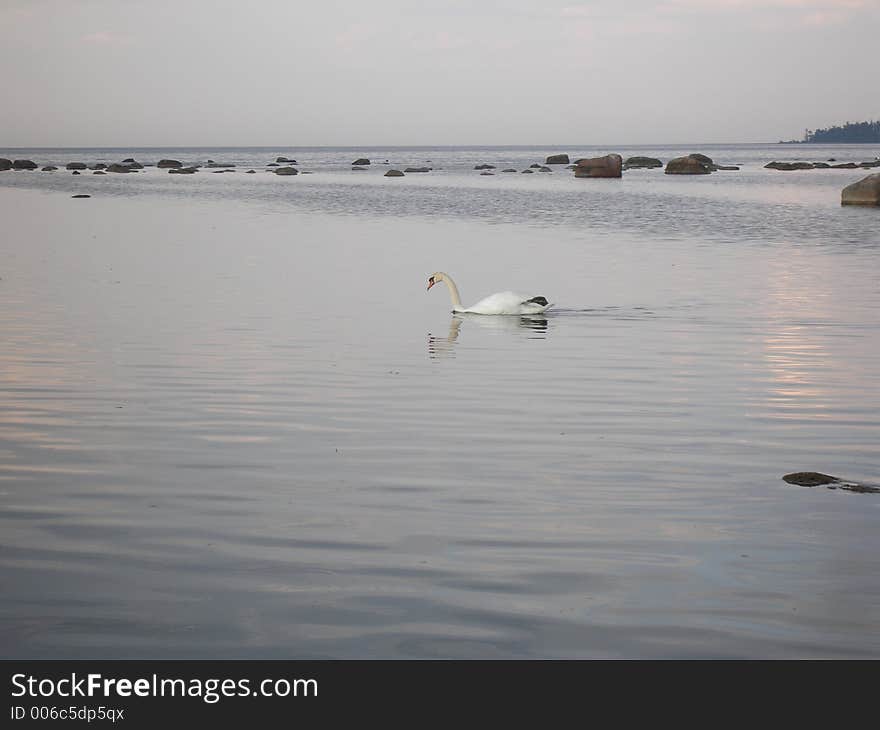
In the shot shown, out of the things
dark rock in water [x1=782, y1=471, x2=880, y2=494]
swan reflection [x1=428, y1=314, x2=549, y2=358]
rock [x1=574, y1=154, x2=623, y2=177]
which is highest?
rock [x1=574, y1=154, x2=623, y2=177]

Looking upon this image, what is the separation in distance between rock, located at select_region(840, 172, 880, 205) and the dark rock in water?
50.5 metres

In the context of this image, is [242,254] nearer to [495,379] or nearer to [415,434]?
[495,379]

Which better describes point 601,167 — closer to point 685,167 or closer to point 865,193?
point 685,167

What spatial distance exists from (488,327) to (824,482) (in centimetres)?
1032

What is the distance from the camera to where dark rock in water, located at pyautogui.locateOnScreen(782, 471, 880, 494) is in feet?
31.2

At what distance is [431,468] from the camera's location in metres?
10.2

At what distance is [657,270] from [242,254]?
10288 mm

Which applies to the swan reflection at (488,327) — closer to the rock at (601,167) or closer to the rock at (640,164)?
the rock at (601,167)

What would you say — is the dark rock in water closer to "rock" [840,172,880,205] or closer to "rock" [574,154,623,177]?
"rock" [840,172,880,205]

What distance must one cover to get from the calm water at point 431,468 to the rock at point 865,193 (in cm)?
3366

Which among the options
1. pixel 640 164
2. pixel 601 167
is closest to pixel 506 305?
pixel 601 167

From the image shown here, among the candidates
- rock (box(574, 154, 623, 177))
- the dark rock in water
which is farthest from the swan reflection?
rock (box(574, 154, 623, 177))
